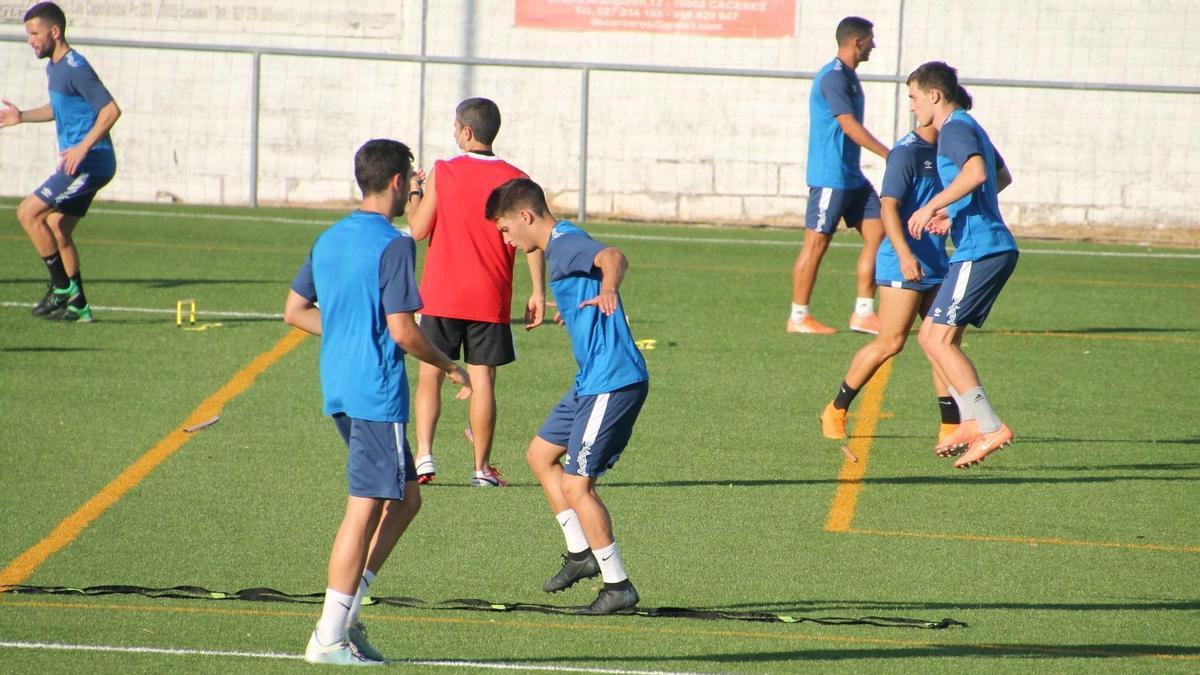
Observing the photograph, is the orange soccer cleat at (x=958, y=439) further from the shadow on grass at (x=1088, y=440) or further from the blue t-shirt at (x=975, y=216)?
the blue t-shirt at (x=975, y=216)

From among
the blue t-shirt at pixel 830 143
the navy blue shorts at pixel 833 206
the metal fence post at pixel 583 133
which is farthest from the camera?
the metal fence post at pixel 583 133

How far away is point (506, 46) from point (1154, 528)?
15427 mm

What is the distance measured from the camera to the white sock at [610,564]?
6.05 metres

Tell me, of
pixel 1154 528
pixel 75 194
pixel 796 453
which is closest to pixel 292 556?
pixel 796 453

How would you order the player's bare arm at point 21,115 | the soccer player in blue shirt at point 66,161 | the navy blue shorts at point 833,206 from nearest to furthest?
the soccer player in blue shirt at point 66,161
the player's bare arm at point 21,115
the navy blue shorts at point 833,206

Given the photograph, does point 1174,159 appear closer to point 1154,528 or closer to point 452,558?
point 1154,528

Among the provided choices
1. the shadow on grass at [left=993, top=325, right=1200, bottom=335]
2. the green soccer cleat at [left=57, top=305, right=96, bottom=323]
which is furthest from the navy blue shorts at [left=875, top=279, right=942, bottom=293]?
the green soccer cleat at [left=57, top=305, right=96, bottom=323]

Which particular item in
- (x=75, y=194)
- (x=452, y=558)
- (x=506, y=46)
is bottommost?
A: (x=452, y=558)

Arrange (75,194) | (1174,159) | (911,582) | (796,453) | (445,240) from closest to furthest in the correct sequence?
(911,582)
(445,240)
(796,453)
(75,194)
(1174,159)

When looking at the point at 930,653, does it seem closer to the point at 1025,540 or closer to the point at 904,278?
the point at 1025,540

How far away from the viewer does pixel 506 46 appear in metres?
21.7

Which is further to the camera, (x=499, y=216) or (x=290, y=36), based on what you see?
(x=290, y=36)

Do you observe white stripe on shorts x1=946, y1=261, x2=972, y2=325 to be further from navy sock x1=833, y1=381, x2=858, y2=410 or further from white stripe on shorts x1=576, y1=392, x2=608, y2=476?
white stripe on shorts x1=576, y1=392, x2=608, y2=476

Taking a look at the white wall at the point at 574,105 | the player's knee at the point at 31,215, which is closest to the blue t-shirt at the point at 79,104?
the player's knee at the point at 31,215
